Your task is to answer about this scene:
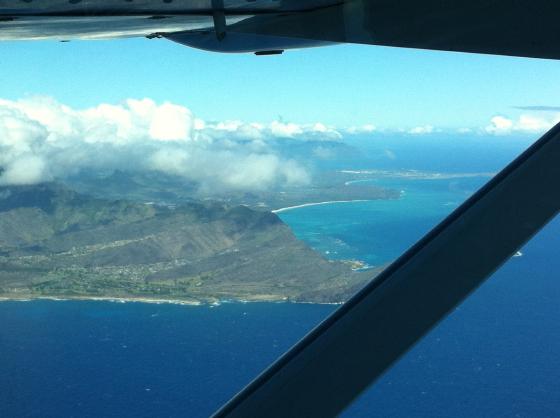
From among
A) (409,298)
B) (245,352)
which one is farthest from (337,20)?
(245,352)

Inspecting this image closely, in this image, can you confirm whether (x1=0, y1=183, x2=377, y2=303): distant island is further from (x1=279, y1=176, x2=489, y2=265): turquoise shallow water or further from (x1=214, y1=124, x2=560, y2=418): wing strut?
(x1=214, y1=124, x2=560, y2=418): wing strut

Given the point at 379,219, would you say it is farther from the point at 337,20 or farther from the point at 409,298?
the point at 409,298

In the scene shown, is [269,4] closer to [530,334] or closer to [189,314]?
[530,334]

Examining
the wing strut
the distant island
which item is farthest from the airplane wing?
the distant island

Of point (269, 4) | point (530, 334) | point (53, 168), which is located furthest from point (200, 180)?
point (269, 4)

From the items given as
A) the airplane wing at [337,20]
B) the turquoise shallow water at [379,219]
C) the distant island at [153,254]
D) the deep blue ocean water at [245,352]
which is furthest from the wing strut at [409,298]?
the turquoise shallow water at [379,219]

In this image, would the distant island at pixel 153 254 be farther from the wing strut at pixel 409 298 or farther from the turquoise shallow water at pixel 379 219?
the wing strut at pixel 409 298
